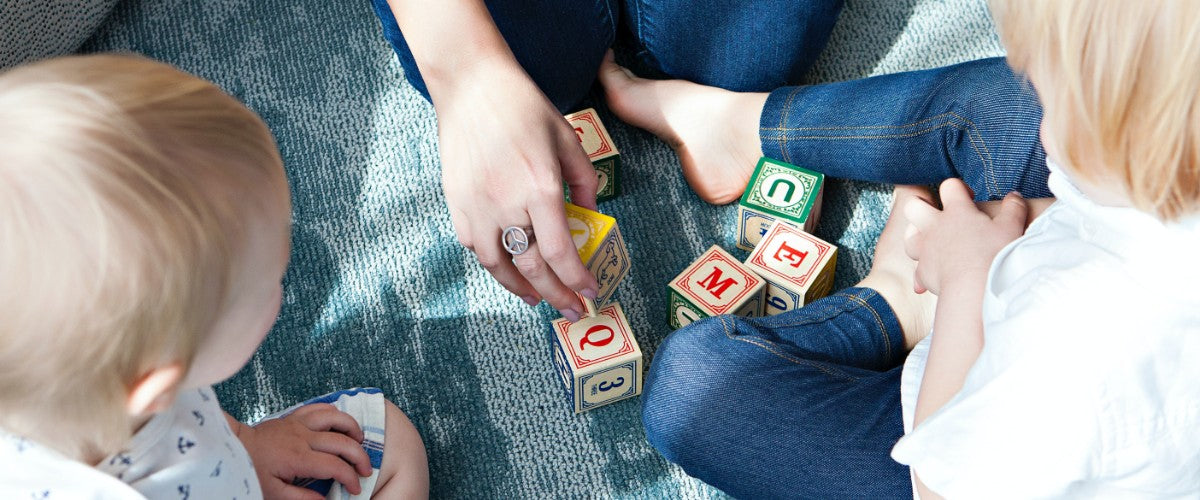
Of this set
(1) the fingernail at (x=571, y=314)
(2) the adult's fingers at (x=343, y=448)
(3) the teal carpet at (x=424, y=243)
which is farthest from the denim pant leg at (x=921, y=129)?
(2) the adult's fingers at (x=343, y=448)

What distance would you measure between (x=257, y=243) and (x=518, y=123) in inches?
12.3

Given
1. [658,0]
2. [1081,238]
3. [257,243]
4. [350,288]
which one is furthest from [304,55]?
[1081,238]

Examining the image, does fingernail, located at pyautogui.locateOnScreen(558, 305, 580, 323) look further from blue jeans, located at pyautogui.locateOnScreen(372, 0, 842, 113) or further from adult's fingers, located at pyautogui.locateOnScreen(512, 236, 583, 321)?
blue jeans, located at pyautogui.locateOnScreen(372, 0, 842, 113)

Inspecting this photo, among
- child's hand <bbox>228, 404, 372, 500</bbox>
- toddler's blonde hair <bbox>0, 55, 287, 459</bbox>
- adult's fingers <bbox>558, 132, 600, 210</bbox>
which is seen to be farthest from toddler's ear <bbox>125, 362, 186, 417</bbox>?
adult's fingers <bbox>558, 132, 600, 210</bbox>

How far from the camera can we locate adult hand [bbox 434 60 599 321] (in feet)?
2.86

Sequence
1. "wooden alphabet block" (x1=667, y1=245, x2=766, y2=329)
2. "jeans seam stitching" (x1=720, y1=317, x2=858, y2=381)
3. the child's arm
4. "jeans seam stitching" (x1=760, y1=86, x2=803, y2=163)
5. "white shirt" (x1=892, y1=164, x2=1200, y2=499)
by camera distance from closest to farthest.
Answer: "white shirt" (x1=892, y1=164, x2=1200, y2=499)
the child's arm
"jeans seam stitching" (x1=720, y1=317, x2=858, y2=381)
"wooden alphabet block" (x1=667, y1=245, x2=766, y2=329)
"jeans seam stitching" (x1=760, y1=86, x2=803, y2=163)

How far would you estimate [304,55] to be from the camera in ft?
4.62

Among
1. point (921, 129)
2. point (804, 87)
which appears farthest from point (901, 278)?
point (804, 87)

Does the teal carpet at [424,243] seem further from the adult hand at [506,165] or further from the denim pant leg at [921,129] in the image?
the adult hand at [506,165]

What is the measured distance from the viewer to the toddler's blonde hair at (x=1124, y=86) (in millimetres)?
544

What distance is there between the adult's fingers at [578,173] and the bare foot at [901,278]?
0.35 meters

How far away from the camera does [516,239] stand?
35.5 inches

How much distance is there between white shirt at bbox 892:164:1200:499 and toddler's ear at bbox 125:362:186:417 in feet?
1.75

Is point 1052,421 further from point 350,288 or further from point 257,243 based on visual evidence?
point 350,288
